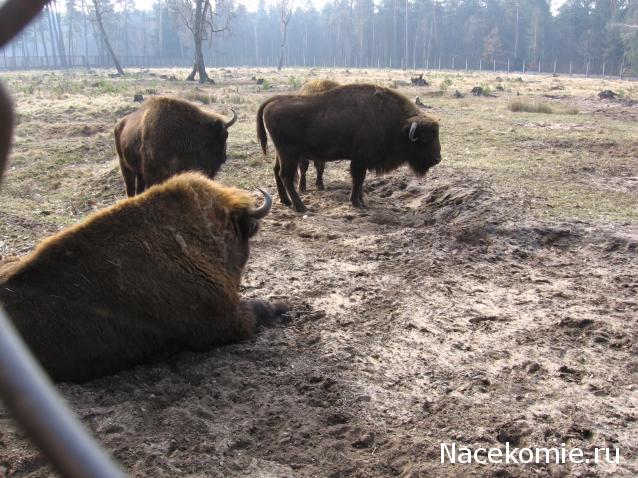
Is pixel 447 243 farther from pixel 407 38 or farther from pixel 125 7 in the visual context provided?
pixel 125 7

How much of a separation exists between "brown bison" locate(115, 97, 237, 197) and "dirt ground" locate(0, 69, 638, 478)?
1189 millimetres

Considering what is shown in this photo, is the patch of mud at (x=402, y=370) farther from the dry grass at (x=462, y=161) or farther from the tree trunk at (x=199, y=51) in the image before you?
the tree trunk at (x=199, y=51)

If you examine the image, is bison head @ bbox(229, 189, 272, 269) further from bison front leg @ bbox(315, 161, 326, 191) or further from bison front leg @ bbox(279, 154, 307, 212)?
bison front leg @ bbox(315, 161, 326, 191)

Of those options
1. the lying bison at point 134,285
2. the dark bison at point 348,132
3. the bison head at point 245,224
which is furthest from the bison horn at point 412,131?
the lying bison at point 134,285

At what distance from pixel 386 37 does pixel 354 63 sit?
6198 millimetres

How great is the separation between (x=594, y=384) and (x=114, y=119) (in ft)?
51.4

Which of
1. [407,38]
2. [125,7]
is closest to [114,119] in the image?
[407,38]

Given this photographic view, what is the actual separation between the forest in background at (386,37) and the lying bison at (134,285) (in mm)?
56938

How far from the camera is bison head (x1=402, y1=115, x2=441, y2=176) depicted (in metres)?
8.31

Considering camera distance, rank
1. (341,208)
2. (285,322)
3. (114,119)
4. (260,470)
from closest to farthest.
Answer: (260,470) < (285,322) < (341,208) < (114,119)

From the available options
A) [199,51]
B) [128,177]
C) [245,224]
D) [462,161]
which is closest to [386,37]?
[199,51]

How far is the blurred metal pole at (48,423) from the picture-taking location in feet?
1.64

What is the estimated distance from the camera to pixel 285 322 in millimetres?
4750

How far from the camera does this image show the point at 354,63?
9225cm
